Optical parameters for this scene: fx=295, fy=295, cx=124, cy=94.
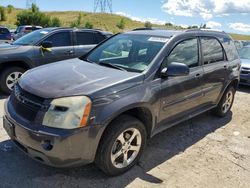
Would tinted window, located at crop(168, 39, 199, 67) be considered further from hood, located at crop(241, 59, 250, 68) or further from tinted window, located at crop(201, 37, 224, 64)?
hood, located at crop(241, 59, 250, 68)

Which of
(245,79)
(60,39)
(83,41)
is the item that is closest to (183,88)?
(60,39)

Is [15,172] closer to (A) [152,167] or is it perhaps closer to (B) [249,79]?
(A) [152,167]

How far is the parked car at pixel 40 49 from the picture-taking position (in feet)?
22.1

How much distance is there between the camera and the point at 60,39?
25.4 feet

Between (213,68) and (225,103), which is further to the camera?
(225,103)

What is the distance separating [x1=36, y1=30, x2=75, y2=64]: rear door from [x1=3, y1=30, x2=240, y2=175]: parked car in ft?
9.39


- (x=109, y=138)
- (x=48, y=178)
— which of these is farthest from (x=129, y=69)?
(x=48, y=178)

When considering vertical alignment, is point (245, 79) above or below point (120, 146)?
below

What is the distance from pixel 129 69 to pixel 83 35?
15.6ft

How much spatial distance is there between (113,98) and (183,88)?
1.44 meters

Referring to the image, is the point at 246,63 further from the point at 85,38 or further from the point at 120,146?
the point at 120,146

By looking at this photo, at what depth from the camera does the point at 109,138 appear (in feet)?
10.6

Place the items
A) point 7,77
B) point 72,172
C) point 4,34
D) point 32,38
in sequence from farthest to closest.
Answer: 1. point 4,34
2. point 32,38
3. point 7,77
4. point 72,172

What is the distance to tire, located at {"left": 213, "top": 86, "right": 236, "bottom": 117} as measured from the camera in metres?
5.78
